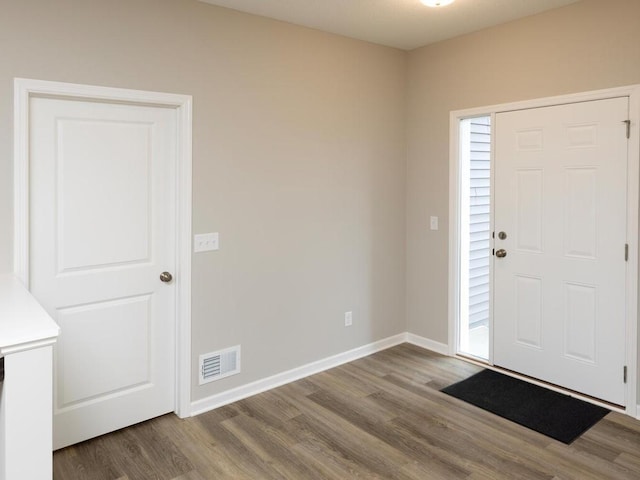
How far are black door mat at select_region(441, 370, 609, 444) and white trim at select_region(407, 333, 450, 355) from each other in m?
0.48

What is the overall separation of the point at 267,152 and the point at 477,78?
5.76 ft

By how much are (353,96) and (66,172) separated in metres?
2.24

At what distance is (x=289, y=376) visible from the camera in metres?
3.65

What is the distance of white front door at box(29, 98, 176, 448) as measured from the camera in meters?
2.61

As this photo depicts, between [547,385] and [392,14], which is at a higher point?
[392,14]

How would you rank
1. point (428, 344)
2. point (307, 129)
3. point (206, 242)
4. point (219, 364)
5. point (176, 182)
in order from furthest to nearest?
point (428, 344)
point (307, 129)
point (219, 364)
point (206, 242)
point (176, 182)

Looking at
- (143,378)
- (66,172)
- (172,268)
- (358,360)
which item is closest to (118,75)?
(66,172)

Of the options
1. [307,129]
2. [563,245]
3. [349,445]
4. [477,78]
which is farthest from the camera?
[477,78]

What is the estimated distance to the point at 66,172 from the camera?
2.64 m

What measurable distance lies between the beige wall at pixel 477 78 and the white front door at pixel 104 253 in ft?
7.25

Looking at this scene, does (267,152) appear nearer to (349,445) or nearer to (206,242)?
(206,242)

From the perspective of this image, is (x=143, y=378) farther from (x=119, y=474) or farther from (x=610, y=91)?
(x=610, y=91)

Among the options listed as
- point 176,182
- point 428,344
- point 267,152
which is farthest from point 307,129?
point 428,344

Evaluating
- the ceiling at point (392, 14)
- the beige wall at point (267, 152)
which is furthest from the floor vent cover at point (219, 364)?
the ceiling at point (392, 14)
